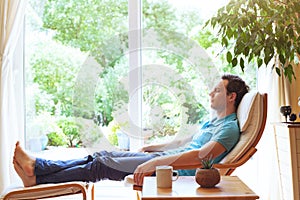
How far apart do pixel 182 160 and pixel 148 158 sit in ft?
1.19

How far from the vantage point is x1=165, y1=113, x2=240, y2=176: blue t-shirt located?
2.99 metres

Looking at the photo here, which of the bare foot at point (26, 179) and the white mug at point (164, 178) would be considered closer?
the white mug at point (164, 178)

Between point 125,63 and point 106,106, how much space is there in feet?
1.32

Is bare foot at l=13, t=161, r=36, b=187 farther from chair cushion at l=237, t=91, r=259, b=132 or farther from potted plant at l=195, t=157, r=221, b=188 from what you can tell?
chair cushion at l=237, t=91, r=259, b=132

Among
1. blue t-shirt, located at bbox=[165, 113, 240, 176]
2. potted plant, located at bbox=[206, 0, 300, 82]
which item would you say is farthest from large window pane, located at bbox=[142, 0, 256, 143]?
potted plant, located at bbox=[206, 0, 300, 82]

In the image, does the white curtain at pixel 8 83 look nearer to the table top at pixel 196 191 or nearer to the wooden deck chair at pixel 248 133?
the wooden deck chair at pixel 248 133

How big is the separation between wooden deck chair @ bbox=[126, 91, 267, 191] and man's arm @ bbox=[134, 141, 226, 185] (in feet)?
0.11

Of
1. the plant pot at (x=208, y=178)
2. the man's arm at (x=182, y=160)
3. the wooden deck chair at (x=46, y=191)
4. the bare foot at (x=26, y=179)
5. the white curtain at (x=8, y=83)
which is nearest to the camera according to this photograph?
the plant pot at (x=208, y=178)

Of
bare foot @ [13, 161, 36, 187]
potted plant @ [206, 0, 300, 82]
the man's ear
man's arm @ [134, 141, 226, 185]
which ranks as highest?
potted plant @ [206, 0, 300, 82]

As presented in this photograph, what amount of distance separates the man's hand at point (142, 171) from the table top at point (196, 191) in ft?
0.86

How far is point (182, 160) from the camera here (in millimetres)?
2932

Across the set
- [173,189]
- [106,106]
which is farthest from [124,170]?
[106,106]

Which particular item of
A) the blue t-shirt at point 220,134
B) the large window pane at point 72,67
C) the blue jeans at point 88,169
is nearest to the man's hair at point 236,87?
the blue t-shirt at point 220,134

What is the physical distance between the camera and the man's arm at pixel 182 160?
292 cm
